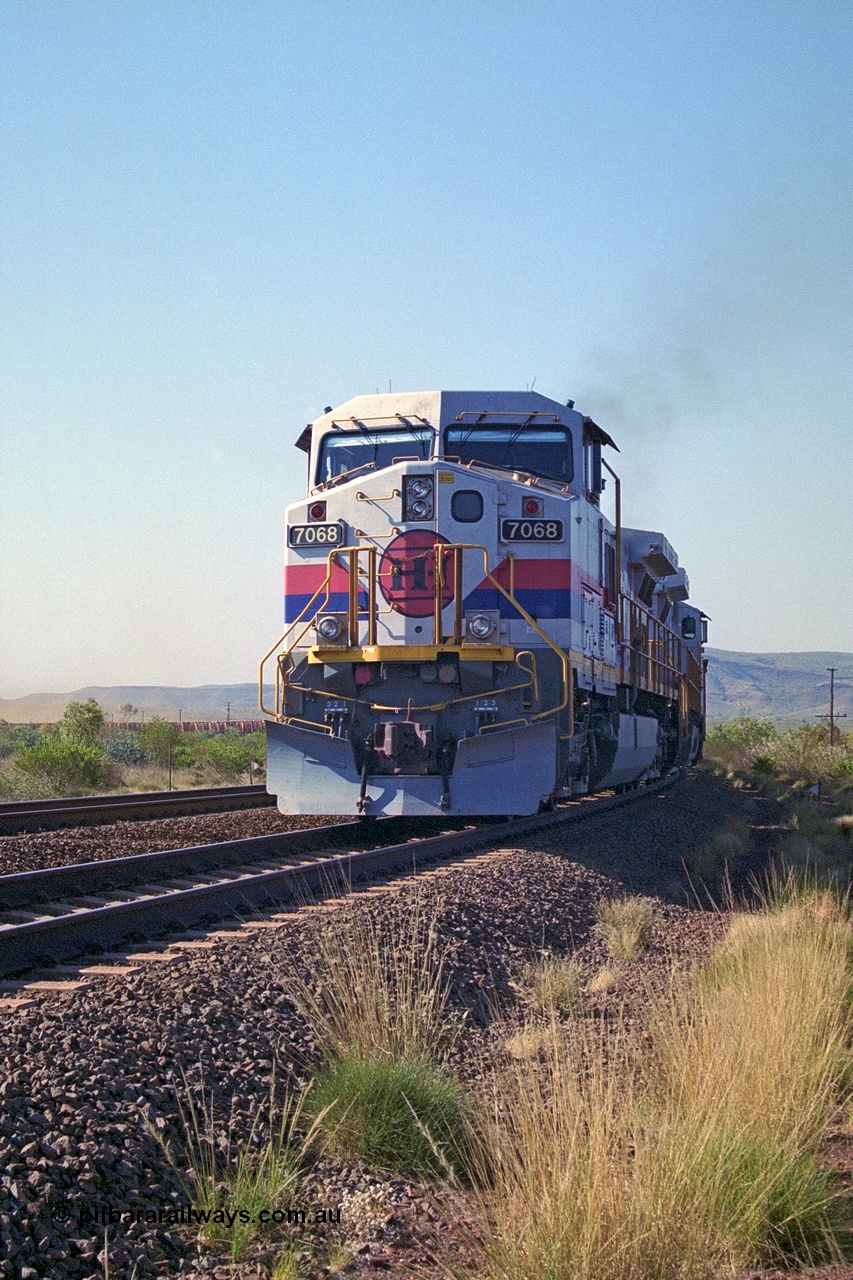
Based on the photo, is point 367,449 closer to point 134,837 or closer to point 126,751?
point 134,837

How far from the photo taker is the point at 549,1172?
3281 mm

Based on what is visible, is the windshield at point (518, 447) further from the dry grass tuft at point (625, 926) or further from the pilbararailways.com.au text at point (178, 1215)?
the pilbararailways.com.au text at point (178, 1215)

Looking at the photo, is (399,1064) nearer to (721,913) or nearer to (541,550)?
(721,913)

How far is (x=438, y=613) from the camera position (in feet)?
35.8

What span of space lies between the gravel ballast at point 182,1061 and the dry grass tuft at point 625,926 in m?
0.10

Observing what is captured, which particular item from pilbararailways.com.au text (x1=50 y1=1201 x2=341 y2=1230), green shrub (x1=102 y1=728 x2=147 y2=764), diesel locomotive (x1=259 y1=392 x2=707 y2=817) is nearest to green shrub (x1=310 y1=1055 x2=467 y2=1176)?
pilbararailways.com.au text (x1=50 y1=1201 x2=341 y2=1230)

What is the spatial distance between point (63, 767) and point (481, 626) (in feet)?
41.9

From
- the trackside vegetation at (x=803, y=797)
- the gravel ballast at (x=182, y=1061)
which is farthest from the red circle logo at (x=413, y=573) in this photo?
the trackside vegetation at (x=803, y=797)

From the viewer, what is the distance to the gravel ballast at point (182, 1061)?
324 cm

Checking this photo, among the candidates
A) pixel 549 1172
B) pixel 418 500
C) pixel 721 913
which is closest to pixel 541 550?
pixel 418 500

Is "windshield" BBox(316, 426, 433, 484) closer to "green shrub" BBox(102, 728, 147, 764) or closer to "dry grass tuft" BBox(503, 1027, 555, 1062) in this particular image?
"dry grass tuft" BBox(503, 1027, 555, 1062)

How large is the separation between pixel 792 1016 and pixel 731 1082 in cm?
92

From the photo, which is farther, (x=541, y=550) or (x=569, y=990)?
(x=541, y=550)

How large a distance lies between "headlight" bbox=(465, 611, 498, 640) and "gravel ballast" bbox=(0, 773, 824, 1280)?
2919mm
